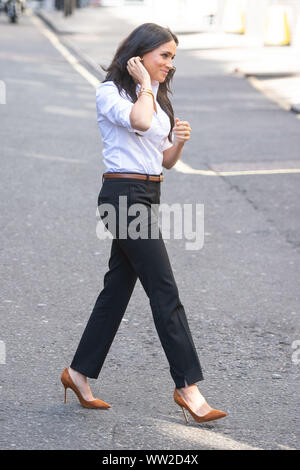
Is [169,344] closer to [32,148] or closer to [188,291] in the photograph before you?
[188,291]

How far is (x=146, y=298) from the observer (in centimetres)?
666

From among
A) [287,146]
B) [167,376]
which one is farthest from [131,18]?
[167,376]

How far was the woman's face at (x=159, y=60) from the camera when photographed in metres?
4.52

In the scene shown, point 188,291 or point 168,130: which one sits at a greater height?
point 168,130

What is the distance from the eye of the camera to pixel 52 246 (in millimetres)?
7887

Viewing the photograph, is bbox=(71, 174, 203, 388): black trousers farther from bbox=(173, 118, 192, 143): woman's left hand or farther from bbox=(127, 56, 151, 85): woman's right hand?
bbox=(127, 56, 151, 85): woman's right hand

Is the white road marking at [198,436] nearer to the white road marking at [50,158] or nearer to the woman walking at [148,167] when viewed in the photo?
the woman walking at [148,167]

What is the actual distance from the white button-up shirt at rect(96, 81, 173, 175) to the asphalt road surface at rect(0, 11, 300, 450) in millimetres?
1211

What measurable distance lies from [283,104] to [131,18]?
24.4 metres

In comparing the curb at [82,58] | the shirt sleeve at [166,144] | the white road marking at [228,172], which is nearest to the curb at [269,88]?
the curb at [82,58]

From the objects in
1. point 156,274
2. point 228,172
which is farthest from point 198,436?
point 228,172

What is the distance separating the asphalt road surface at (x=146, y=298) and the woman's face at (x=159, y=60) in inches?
64.7

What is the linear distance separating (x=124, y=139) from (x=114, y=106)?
0.57 feet

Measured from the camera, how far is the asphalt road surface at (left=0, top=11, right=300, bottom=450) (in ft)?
15.0
